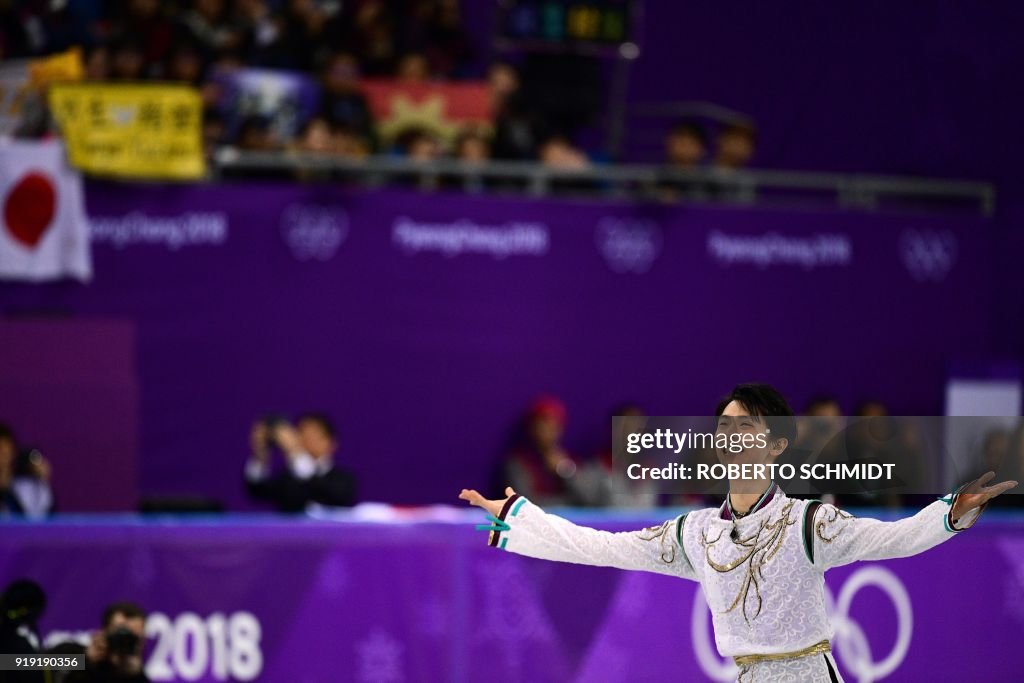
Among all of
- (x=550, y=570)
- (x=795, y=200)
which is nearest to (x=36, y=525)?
(x=550, y=570)

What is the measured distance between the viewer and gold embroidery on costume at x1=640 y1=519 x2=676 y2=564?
6.21 m

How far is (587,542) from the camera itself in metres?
6.24

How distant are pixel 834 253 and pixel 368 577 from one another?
25.4 ft

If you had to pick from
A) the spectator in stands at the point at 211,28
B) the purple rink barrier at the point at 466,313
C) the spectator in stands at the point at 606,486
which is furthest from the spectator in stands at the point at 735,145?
the spectator in stands at the point at 211,28

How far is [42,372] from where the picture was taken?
13.4 metres

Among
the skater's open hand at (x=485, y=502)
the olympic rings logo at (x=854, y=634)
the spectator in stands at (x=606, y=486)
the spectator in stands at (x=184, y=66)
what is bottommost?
the spectator in stands at (x=606, y=486)

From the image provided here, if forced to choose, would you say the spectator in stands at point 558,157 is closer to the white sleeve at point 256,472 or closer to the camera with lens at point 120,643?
the white sleeve at point 256,472

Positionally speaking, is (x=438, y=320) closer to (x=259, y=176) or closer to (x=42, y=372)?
(x=259, y=176)

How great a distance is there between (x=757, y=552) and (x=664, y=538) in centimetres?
41

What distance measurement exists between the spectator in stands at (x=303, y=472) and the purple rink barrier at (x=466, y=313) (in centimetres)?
201

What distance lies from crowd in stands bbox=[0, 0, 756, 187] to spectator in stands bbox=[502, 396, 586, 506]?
2.32 m

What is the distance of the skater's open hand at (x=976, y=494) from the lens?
545cm

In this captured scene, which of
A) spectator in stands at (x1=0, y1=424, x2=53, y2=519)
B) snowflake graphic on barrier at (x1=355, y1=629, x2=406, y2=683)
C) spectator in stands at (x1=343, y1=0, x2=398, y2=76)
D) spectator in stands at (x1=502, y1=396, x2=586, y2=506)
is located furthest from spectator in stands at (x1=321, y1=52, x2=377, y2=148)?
snowflake graphic on barrier at (x1=355, y1=629, x2=406, y2=683)

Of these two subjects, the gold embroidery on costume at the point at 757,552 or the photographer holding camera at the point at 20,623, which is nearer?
the gold embroidery on costume at the point at 757,552
